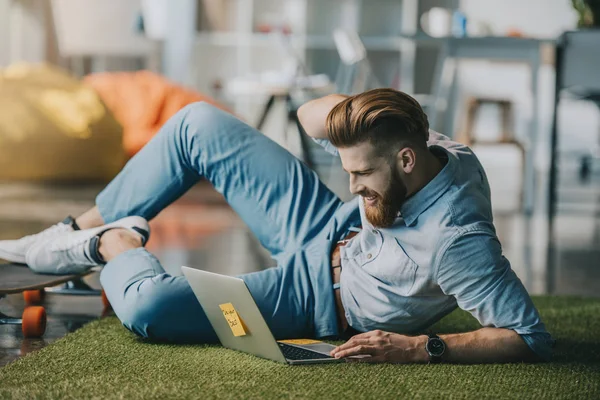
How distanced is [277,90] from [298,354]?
4542 mm

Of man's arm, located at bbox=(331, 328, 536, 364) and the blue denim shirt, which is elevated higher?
the blue denim shirt

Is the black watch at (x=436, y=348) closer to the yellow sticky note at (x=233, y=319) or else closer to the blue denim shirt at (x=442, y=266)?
the blue denim shirt at (x=442, y=266)

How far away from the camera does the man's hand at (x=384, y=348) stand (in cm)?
167

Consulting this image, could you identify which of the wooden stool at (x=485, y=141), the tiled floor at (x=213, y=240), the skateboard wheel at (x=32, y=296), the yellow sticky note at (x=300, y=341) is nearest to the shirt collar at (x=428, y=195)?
the yellow sticky note at (x=300, y=341)

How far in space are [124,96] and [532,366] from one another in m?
4.70

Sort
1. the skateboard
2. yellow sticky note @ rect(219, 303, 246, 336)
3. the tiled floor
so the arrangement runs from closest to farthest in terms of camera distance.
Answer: yellow sticky note @ rect(219, 303, 246, 336) < the skateboard < the tiled floor

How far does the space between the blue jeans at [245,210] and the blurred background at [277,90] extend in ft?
0.94

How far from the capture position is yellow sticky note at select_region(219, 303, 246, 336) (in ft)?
5.61

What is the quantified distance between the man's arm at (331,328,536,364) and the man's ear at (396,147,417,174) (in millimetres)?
307

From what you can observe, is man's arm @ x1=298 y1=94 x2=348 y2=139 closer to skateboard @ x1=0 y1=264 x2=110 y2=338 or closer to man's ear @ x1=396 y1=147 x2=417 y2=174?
man's ear @ x1=396 y1=147 x2=417 y2=174

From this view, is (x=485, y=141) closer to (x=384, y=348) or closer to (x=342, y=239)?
(x=342, y=239)

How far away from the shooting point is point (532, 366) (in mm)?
1731

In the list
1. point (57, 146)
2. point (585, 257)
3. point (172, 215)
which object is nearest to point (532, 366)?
point (585, 257)

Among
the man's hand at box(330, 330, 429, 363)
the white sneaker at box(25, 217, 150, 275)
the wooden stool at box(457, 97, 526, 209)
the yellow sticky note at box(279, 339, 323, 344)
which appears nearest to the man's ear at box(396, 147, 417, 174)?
the man's hand at box(330, 330, 429, 363)
